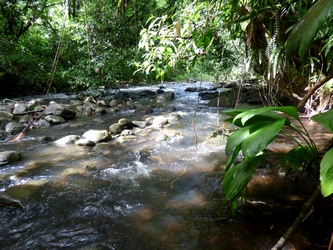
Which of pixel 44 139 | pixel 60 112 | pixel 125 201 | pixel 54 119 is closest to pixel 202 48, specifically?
pixel 125 201

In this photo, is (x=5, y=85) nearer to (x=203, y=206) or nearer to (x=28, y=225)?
(x=28, y=225)

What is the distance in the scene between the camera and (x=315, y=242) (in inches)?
61.6

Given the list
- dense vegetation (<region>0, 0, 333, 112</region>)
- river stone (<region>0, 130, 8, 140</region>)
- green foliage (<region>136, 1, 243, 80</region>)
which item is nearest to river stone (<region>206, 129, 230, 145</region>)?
dense vegetation (<region>0, 0, 333, 112</region>)

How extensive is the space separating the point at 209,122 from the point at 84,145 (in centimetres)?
310

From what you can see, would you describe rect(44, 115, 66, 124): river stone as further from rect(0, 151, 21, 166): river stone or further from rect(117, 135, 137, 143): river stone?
rect(0, 151, 21, 166): river stone

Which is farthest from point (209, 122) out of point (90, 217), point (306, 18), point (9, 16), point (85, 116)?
point (9, 16)

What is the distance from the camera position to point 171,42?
8.18 feet

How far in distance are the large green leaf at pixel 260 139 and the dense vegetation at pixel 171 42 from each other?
0.33 m

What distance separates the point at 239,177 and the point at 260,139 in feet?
1.20

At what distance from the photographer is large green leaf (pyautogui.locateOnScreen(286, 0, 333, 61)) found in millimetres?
676

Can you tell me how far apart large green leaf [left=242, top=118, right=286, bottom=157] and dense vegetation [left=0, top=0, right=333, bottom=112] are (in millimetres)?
327

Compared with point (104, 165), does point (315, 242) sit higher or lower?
higher

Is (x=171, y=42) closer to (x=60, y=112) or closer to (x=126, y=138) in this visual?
(x=126, y=138)

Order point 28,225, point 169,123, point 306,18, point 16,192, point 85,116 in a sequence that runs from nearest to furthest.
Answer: point 306,18 → point 28,225 → point 16,192 → point 169,123 → point 85,116
